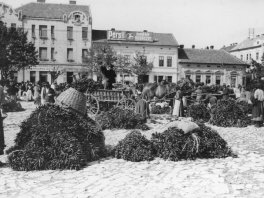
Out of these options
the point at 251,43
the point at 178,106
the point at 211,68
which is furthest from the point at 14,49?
the point at 251,43

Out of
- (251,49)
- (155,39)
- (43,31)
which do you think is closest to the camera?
(43,31)

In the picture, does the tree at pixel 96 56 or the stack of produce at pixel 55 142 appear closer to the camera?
the stack of produce at pixel 55 142

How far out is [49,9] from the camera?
49.6m

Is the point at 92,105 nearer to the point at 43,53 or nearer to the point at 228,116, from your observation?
the point at 228,116

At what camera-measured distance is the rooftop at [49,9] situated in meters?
48.1

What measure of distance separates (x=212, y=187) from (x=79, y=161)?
8.08ft

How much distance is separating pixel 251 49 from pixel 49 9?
120 feet

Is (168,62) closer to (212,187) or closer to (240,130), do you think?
(240,130)

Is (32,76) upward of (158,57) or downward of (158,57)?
downward

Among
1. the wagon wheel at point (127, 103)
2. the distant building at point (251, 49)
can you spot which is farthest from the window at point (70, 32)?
the wagon wheel at point (127, 103)

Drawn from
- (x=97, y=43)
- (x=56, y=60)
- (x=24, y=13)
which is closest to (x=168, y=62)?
(x=97, y=43)

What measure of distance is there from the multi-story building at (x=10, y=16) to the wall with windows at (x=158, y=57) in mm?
12300

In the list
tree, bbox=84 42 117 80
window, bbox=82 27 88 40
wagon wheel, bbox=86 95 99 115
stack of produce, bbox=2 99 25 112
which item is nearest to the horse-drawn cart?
wagon wheel, bbox=86 95 99 115

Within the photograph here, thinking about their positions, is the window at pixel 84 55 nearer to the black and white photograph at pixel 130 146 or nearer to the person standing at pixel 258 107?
the black and white photograph at pixel 130 146
